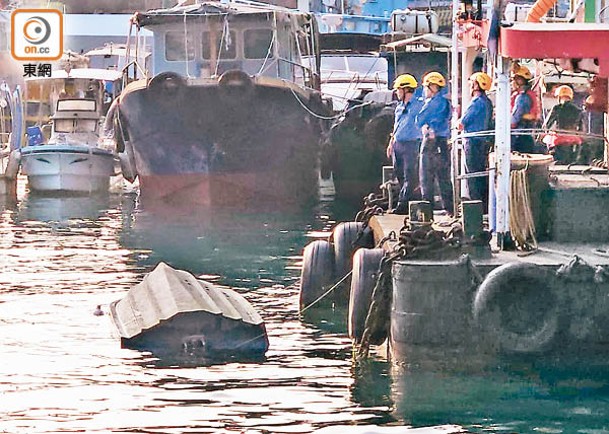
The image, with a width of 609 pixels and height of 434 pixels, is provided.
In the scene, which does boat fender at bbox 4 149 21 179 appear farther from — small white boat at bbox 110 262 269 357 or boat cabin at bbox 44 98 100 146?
small white boat at bbox 110 262 269 357

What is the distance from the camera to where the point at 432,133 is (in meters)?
14.9

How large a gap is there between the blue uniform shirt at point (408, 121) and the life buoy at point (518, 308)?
4.83 m

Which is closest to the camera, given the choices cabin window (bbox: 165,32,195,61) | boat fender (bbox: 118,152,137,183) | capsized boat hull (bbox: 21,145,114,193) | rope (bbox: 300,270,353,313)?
rope (bbox: 300,270,353,313)

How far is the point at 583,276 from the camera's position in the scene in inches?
436

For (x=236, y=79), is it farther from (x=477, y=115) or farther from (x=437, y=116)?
(x=477, y=115)

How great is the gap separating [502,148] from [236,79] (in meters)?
15.1

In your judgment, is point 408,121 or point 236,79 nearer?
point 408,121

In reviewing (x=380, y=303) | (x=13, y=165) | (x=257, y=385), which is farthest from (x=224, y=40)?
(x=257, y=385)

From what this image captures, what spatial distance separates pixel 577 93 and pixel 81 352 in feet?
45.6

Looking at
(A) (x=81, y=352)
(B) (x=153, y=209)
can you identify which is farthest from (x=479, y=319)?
A: (B) (x=153, y=209)

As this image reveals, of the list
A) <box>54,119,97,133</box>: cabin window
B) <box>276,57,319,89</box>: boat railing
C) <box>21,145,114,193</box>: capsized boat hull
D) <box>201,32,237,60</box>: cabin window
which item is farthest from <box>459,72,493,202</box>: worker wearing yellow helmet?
<box>54,119,97,133</box>: cabin window

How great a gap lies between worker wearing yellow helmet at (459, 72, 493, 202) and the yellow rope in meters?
1.58

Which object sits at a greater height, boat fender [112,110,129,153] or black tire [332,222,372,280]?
boat fender [112,110,129,153]

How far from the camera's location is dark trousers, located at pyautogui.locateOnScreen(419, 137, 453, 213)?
14.9m
